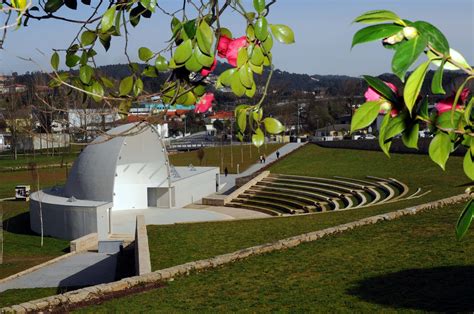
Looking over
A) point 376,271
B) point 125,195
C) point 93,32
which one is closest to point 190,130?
point 125,195

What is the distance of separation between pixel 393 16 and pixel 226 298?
6.55m

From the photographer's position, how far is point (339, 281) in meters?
7.68

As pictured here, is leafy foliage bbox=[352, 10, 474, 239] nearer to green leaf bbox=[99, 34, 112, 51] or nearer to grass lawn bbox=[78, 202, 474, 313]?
green leaf bbox=[99, 34, 112, 51]

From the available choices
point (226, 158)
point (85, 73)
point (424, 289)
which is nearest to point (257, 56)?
point (85, 73)

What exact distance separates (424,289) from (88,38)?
18.9ft

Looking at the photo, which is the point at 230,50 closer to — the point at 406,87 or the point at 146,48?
the point at 146,48

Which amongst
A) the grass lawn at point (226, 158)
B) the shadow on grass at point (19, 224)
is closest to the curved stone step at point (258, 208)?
the shadow on grass at point (19, 224)

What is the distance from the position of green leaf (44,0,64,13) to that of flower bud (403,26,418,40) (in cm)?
136

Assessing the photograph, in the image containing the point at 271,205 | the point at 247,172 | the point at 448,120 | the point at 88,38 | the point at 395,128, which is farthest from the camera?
the point at 247,172

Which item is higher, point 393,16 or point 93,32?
point 93,32

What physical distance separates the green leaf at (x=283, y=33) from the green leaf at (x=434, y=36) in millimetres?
541

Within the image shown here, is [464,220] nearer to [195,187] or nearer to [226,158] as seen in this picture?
[195,187]

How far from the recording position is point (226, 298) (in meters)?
7.38

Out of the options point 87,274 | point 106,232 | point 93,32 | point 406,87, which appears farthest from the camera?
point 106,232
